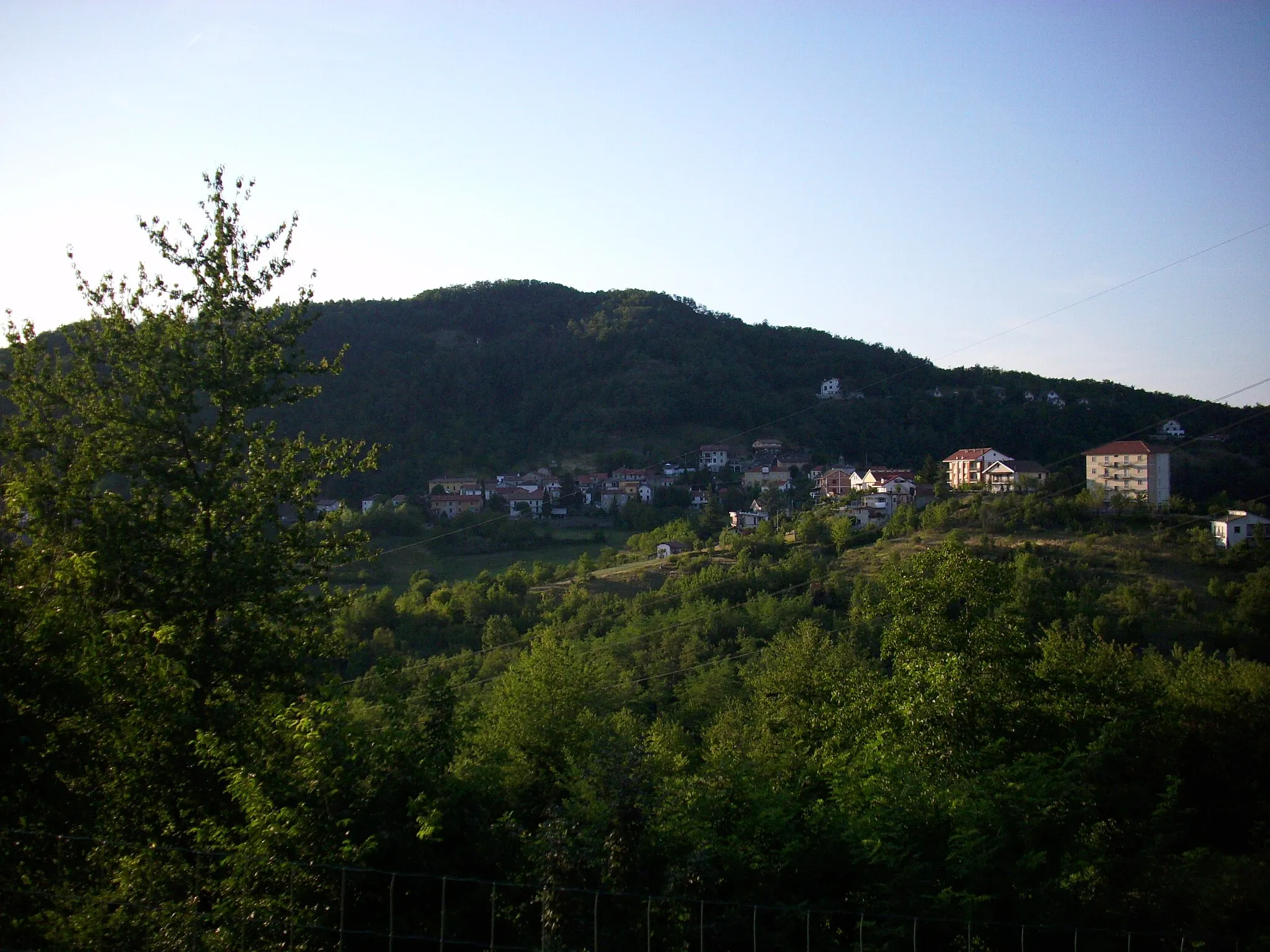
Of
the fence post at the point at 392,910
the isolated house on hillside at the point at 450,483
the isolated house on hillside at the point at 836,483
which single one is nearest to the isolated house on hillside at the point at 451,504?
the isolated house on hillside at the point at 450,483

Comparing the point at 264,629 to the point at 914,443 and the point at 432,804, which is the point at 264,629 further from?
the point at 914,443

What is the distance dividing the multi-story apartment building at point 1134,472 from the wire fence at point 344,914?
21.8 meters

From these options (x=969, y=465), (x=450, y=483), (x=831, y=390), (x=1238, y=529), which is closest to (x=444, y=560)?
(x=450, y=483)

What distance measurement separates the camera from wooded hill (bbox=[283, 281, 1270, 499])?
43.6 metres

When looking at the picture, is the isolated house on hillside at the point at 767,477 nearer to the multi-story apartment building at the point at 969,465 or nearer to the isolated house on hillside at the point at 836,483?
the isolated house on hillside at the point at 836,483

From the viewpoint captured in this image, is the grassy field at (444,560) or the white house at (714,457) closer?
the grassy field at (444,560)

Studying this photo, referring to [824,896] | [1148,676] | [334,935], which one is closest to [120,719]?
[334,935]

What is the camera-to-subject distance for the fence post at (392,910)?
397 cm

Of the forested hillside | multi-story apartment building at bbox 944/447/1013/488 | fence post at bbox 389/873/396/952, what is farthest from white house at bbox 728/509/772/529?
fence post at bbox 389/873/396/952

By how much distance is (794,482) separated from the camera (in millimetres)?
42312

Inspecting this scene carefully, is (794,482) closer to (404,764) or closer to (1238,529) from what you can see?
(1238,529)

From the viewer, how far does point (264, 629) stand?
6016 millimetres

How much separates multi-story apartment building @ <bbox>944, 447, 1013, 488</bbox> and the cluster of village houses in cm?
5

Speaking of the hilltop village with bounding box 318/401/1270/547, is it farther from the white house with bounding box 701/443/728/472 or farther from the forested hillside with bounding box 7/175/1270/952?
the forested hillside with bounding box 7/175/1270/952
